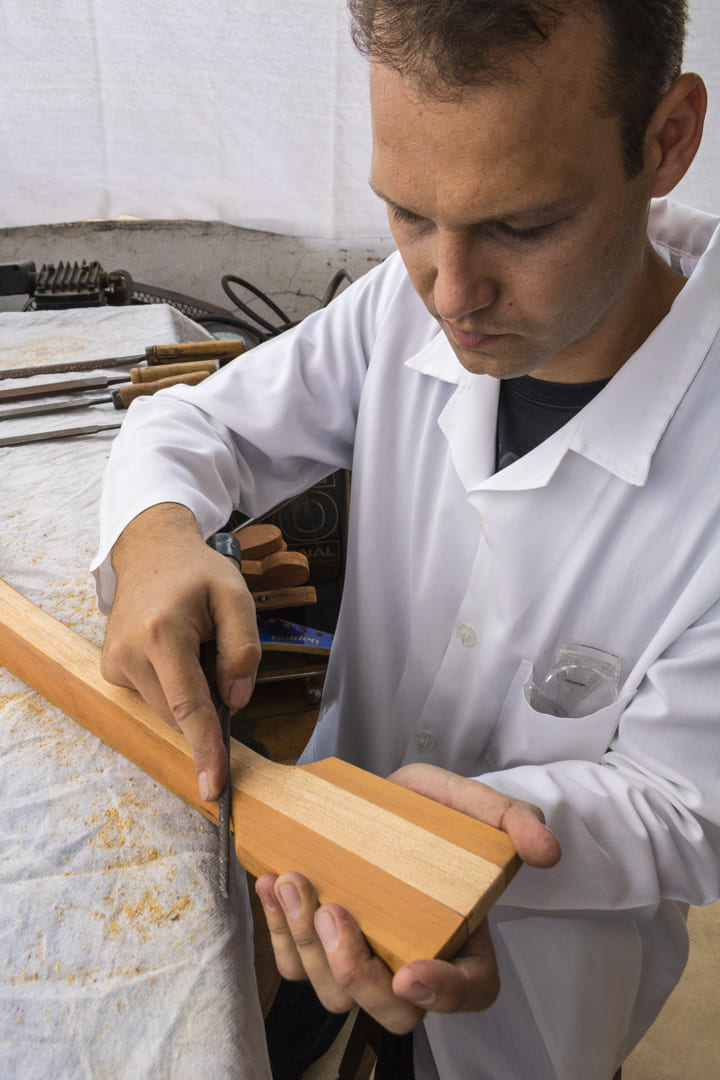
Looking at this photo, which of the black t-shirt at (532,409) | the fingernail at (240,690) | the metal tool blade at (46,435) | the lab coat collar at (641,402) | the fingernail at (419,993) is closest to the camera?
the fingernail at (419,993)

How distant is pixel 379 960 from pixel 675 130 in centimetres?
81

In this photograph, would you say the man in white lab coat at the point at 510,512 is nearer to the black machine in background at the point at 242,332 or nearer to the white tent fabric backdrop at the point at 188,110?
the black machine in background at the point at 242,332

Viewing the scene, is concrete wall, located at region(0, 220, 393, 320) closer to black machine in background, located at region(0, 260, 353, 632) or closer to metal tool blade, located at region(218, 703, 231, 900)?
black machine in background, located at region(0, 260, 353, 632)

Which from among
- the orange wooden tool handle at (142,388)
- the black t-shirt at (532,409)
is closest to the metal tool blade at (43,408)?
the orange wooden tool handle at (142,388)

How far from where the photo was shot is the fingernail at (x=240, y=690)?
0.73 metres

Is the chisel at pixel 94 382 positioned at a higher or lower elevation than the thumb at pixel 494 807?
lower

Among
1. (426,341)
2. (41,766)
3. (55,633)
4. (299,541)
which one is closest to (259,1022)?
(41,766)

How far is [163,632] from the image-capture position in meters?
0.70

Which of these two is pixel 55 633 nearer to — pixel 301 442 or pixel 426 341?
pixel 301 442

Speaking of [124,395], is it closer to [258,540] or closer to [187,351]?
[187,351]

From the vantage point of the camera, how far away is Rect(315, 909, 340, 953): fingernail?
Answer: 0.56 metres

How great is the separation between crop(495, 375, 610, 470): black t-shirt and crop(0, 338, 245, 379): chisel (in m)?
0.93

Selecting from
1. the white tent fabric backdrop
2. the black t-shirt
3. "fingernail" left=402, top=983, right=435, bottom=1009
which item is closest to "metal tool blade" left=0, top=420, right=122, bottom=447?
the black t-shirt

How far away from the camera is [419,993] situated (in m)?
0.52
